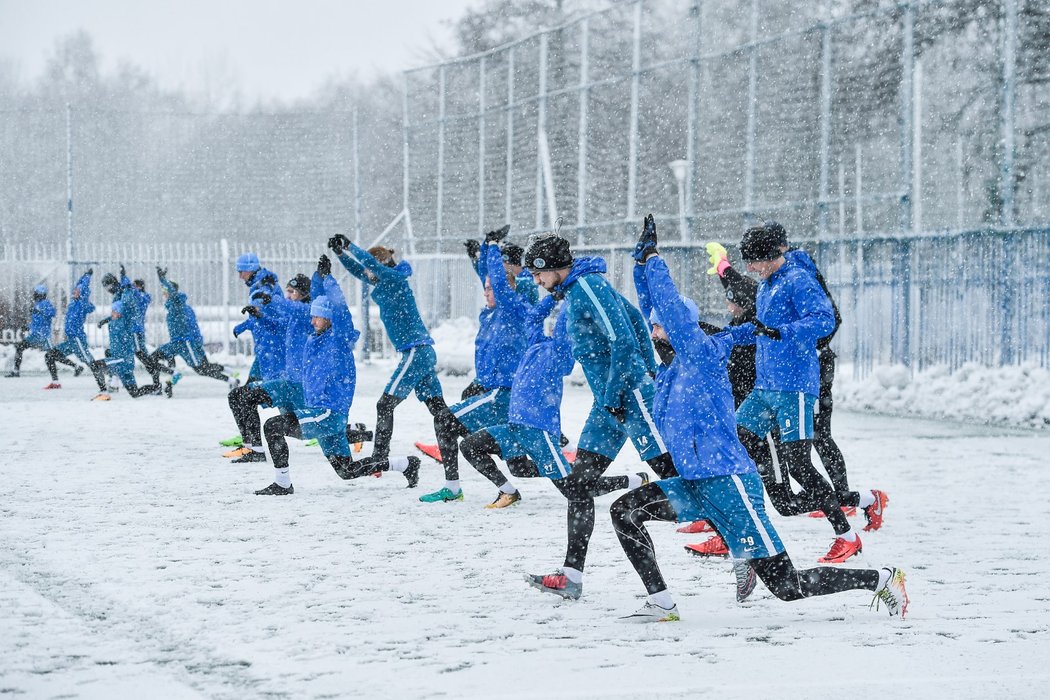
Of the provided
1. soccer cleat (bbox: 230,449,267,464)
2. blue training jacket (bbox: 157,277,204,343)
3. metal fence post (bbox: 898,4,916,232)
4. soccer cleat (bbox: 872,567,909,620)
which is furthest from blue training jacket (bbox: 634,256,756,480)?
blue training jacket (bbox: 157,277,204,343)

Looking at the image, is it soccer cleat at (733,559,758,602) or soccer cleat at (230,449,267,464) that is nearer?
soccer cleat at (733,559,758,602)

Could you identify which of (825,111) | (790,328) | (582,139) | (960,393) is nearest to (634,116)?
(582,139)

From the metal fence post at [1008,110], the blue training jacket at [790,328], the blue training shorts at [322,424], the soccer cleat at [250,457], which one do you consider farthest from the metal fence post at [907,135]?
the blue training jacket at [790,328]

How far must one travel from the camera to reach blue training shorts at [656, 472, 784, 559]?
522 cm

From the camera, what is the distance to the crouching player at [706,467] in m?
5.22

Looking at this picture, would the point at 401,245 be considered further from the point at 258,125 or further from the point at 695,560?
the point at 695,560

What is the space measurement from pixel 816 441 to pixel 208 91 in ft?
169

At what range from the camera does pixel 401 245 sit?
3103cm

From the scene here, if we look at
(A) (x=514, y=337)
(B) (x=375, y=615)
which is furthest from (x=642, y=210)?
(B) (x=375, y=615)

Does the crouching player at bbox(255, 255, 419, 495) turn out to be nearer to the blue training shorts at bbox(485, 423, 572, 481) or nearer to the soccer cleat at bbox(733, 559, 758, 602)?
the blue training shorts at bbox(485, 423, 572, 481)

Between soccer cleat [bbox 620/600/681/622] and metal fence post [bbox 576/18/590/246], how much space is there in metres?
18.4

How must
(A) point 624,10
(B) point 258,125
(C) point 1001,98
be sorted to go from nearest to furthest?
(C) point 1001,98 < (A) point 624,10 < (B) point 258,125

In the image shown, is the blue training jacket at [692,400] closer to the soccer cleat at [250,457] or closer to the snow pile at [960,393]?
the soccer cleat at [250,457]

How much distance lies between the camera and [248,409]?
10.7 meters
